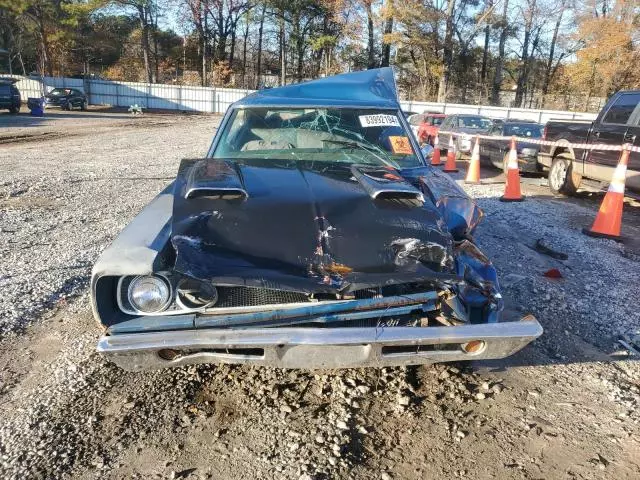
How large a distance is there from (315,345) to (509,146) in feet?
37.3

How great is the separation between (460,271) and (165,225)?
1.56m

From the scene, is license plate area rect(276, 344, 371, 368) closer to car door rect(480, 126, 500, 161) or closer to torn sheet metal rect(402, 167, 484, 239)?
torn sheet metal rect(402, 167, 484, 239)

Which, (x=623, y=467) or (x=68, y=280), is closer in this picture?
(x=623, y=467)

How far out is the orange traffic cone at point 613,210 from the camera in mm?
6316

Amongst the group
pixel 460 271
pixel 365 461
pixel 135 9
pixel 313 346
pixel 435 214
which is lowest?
pixel 365 461

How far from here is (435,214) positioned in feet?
9.18

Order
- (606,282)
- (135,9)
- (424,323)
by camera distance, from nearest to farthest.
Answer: (424,323) → (606,282) → (135,9)

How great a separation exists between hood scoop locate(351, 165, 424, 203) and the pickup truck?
5916 mm

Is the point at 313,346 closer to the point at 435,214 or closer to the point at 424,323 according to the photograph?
the point at 424,323

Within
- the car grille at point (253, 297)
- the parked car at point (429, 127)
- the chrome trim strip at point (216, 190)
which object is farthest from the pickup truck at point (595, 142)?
the car grille at point (253, 297)

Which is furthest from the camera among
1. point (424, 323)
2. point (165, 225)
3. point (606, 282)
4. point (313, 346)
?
point (606, 282)

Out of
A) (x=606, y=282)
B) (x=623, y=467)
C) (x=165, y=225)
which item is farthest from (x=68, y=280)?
(x=606, y=282)

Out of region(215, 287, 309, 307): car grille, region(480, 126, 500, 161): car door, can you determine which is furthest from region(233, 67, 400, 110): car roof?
region(480, 126, 500, 161): car door

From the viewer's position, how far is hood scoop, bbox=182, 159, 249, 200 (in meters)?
2.87
